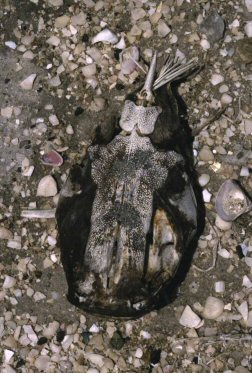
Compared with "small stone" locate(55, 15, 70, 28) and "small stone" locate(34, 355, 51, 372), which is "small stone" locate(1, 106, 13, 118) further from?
"small stone" locate(34, 355, 51, 372)

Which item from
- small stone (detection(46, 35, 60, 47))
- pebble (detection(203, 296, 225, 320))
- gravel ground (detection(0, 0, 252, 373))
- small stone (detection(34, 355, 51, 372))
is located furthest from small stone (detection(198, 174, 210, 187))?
small stone (detection(34, 355, 51, 372))

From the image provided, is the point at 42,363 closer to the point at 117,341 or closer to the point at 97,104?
the point at 117,341

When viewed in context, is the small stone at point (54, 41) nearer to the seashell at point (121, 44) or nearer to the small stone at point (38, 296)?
the seashell at point (121, 44)

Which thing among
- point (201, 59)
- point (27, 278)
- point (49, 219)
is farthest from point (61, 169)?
point (201, 59)

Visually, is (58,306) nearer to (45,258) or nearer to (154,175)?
(45,258)

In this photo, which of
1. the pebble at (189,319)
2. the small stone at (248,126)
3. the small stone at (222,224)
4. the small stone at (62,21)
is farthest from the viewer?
the small stone at (62,21)

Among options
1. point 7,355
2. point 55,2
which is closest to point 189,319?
point 7,355

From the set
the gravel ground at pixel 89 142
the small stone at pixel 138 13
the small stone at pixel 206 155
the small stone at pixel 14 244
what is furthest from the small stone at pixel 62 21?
the small stone at pixel 14 244
